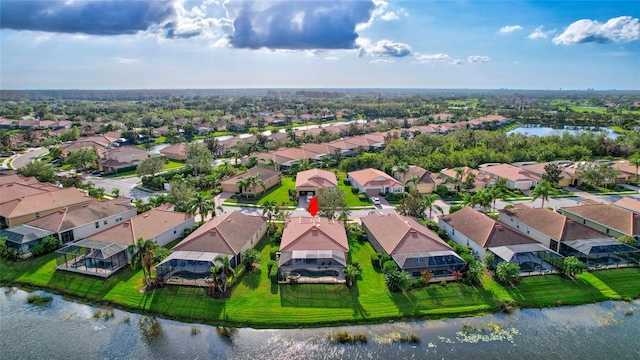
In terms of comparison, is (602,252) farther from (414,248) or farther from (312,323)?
(312,323)

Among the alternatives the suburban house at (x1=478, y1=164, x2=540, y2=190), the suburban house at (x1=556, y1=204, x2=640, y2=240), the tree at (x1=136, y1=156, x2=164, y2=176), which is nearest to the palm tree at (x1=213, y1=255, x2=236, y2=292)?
the tree at (x1=136, y1=156, x2=164, y2=176)

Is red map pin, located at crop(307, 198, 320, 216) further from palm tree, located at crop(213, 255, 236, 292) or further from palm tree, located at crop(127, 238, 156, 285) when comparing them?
palm tree, located at crop(127, 238, 156, 285)

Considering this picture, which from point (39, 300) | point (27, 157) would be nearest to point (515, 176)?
point (39, 300)

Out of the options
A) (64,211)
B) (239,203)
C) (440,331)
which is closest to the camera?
(440,331)

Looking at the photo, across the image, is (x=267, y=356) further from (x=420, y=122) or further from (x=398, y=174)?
(x=420, y=122)

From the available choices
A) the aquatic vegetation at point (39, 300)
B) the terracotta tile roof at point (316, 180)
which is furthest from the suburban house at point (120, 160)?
the aquatic vegetation at point (39, 300)

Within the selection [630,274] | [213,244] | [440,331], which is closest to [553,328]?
[440,331]

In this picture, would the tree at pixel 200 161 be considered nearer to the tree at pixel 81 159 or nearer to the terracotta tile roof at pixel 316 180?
the terracotta tile roof at pixel 316 180
